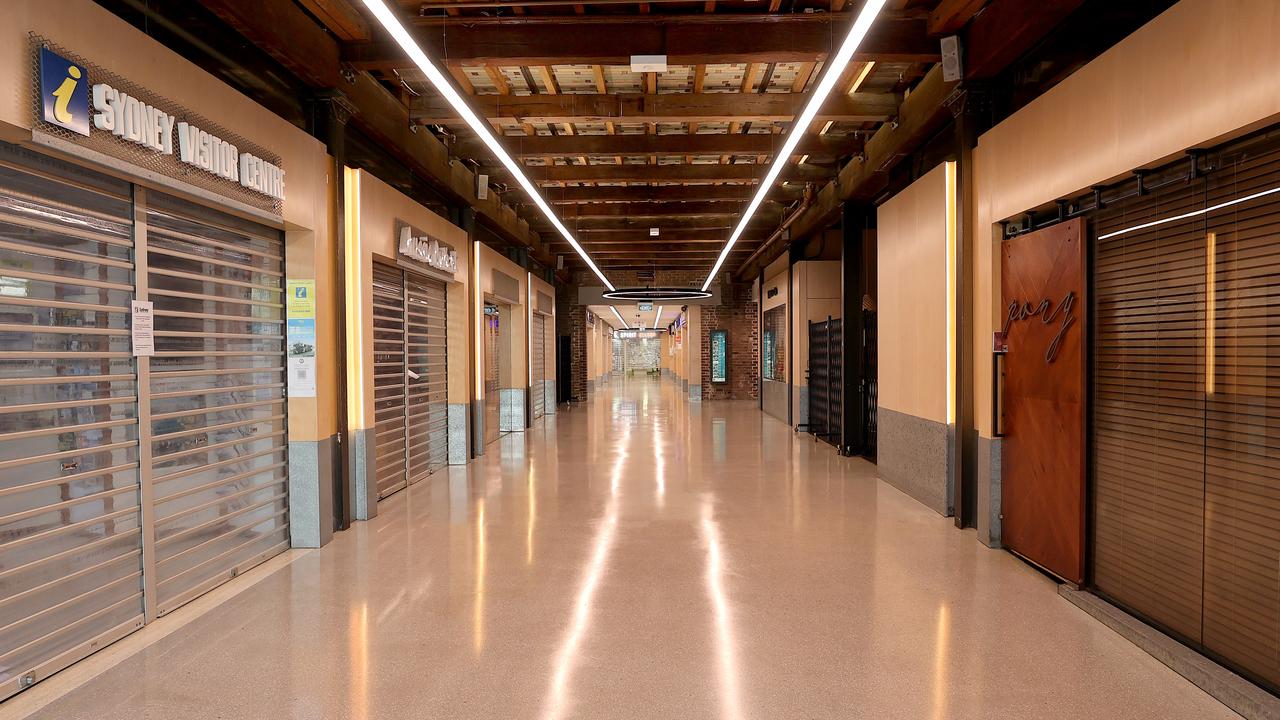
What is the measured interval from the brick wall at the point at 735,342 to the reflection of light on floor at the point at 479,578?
13403mm

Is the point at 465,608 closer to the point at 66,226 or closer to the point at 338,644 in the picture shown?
the point at 338,644

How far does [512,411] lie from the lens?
11820mm

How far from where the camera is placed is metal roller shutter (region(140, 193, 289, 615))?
3596 millimetres

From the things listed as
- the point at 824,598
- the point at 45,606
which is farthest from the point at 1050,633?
the point at 45,606

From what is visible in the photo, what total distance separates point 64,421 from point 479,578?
2367mm

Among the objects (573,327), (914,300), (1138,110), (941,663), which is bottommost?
(941,663)

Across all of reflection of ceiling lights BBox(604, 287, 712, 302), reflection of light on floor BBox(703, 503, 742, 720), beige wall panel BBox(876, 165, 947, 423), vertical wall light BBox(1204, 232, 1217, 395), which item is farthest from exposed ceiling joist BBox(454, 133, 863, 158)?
reflection of ceiling lights BBox(604, 287, 712, 302)

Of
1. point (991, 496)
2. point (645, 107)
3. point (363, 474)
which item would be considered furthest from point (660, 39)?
point (363, 474)

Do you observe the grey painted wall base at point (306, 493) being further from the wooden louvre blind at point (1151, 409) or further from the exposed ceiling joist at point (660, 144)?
the wooden louvre blind at point (1151, 409)

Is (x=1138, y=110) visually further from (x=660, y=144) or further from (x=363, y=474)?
(x=363, y=474)

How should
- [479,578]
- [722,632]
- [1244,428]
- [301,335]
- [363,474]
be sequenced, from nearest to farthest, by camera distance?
1. [1244,428]
2. [722,632]
3. [479,578]
4. [301,335]
5. [363,474]

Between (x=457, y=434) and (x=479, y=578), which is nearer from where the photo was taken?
(x=479, y=578)

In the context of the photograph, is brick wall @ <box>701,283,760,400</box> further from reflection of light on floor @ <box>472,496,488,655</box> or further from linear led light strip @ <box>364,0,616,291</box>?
reflection of light on floor @ <box>472,496,488,655</box>

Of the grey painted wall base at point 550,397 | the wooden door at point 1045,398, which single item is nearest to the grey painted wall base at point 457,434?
the grey painted wall base at point 550,397
